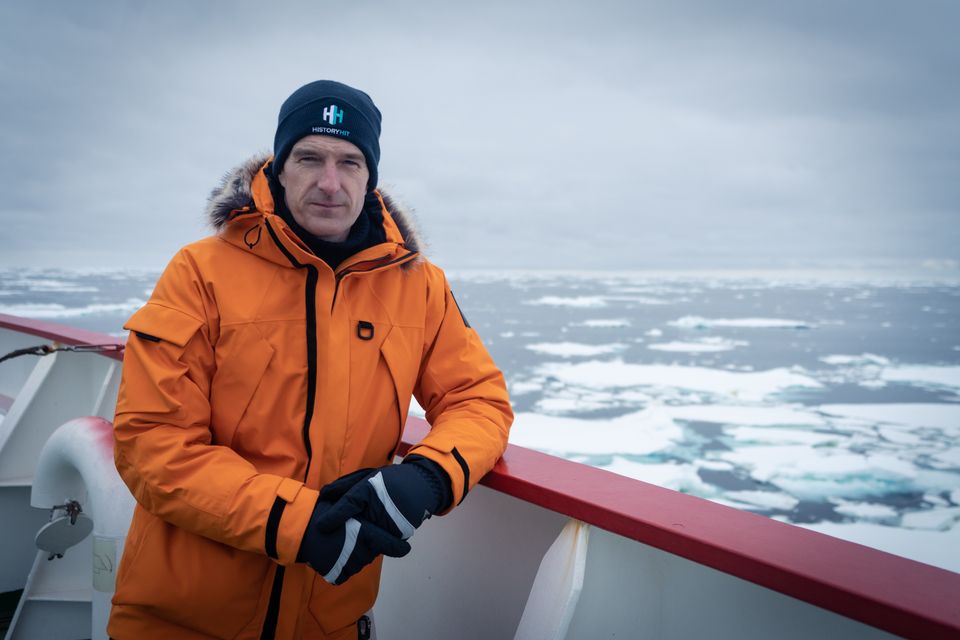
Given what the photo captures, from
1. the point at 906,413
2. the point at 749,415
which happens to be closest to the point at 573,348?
the point at 749,415

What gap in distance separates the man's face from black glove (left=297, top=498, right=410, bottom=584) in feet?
1.78

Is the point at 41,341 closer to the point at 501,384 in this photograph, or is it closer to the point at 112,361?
the point at 112,361

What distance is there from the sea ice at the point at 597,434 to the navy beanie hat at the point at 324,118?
17.7ft

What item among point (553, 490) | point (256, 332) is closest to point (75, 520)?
point (256, 332)

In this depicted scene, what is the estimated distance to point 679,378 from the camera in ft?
39.0

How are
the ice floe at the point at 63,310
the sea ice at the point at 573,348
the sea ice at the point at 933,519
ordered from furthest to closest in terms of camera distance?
the ice floe at the point at 63,310, the sea ice at the point at 573,348, the sea ice at the point at 933,519

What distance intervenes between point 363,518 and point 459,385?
40 centimetres

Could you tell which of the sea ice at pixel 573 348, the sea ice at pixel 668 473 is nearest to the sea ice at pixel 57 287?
the sea ice at pixel 573 348

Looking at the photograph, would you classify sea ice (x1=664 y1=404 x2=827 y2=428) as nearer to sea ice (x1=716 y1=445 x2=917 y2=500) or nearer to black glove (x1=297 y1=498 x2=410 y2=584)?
sea ice (x1=716 y1=445 x2=917 y2=500)

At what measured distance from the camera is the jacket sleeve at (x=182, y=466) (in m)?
0.96

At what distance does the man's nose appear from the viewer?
1147 mm

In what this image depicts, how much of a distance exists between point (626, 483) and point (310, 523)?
0.63 metres

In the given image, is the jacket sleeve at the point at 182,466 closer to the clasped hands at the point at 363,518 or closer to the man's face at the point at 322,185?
the clasped hands at the point at 363,518

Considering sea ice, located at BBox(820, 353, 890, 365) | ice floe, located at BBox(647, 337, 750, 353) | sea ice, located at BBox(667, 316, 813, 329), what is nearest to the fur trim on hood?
sea ice, located at BBox(820, 353, 890, 365)
